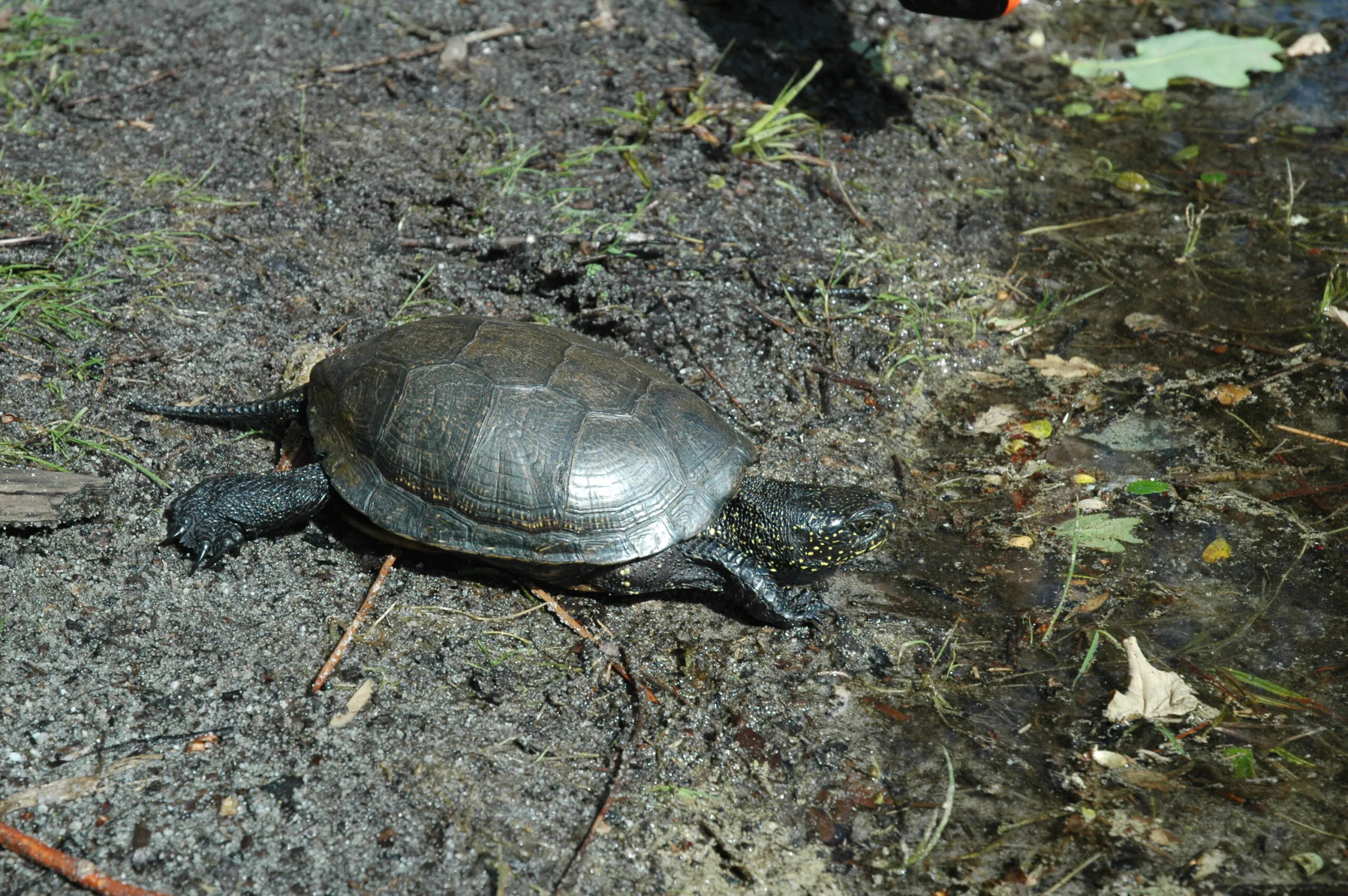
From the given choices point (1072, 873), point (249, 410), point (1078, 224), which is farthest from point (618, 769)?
point (1078, 224)

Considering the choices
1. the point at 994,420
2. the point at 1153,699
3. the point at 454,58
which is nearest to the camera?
the point at 1153,699

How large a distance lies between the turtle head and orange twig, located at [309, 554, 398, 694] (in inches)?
47.6

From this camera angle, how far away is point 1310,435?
4188mm

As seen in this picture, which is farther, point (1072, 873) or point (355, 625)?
point (355, 625)

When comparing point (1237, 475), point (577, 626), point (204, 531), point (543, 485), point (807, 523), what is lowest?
point (577, 626)

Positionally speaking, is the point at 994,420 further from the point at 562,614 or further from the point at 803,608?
the point at 562,614

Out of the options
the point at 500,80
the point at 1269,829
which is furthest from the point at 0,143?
the point at 1269,829

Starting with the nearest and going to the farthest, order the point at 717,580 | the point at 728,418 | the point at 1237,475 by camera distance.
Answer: the point at 717,580 → the point at 1237,475 → the point at 728,418

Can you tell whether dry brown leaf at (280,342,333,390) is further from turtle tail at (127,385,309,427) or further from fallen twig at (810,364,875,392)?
fallen twig at (810,364,875,392)

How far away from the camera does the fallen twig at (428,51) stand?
5.66 m

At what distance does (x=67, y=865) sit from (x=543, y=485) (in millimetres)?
1624

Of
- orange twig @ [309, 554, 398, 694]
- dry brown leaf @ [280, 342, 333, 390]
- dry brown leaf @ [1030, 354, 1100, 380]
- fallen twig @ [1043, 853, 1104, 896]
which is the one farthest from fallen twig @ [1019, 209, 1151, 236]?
orange twig @ [309, 554, 398, 694]

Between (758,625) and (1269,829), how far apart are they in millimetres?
1621

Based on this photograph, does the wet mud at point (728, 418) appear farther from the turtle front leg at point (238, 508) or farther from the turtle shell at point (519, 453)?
the turtle shell at point (519, 453)
